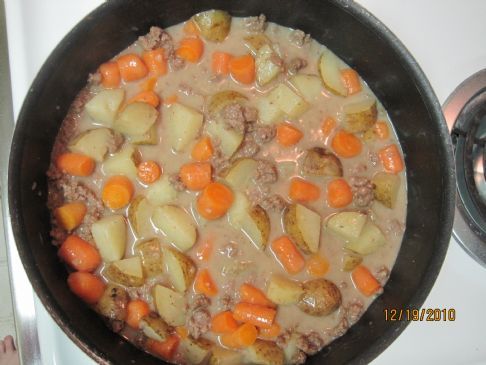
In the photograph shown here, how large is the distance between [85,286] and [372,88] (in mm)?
1792

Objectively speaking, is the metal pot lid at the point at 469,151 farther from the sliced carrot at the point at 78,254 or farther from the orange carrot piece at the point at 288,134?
the sliced carrot at the point at 78,254

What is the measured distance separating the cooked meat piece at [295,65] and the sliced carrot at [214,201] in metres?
0.71

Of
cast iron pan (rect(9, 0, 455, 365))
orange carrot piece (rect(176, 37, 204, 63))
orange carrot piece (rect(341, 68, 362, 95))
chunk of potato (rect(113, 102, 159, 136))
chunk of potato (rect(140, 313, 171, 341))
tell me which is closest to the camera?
cast iron pan (rect(9, 0, 455, 365))

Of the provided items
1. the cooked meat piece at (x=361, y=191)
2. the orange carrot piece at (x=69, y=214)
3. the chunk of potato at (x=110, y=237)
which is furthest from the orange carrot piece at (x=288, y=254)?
the orange carrot piece at (x=69, y=214)

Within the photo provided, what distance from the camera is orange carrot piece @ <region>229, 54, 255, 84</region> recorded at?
2557 mm

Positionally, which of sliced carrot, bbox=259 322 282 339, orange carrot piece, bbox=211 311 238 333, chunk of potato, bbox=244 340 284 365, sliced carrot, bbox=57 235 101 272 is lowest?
chunk of potato, bbox=244 340 284 365

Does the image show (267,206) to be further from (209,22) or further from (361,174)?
(209,22)

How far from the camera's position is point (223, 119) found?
2.50m

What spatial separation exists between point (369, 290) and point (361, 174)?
60cm

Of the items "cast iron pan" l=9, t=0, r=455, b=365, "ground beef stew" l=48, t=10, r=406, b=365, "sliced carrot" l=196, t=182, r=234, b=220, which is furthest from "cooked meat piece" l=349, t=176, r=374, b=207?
"sliced carrot" l=196, t=182, r=234, b=220

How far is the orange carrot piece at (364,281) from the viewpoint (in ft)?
8.36

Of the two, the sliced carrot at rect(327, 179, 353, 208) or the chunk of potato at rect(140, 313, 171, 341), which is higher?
the sliced carrot at rect(327, 179, 353, 208)

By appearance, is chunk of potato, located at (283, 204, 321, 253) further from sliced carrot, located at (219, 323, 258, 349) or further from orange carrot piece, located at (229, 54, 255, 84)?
orange carrot piece, located at (229, 54, 255, 84)

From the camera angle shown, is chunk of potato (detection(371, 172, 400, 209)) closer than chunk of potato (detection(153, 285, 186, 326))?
No
